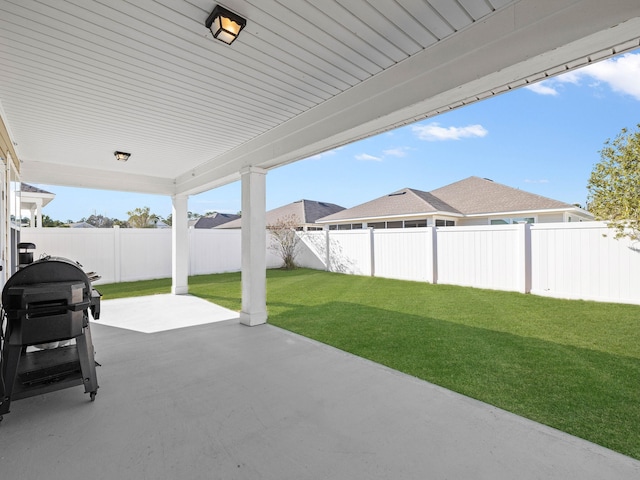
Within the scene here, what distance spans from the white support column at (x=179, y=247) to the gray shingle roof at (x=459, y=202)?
9.20 meters

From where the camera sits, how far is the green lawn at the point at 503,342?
2.59 meters

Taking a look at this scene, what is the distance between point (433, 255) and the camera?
9203 mm

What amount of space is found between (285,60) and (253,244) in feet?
10.3

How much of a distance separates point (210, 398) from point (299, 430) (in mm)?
1004

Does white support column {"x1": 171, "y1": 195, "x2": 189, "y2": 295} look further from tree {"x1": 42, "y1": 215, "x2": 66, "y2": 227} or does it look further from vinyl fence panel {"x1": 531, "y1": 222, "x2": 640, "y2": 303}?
tree {"x1": 42, "y1": 215, "x2": 66, "y2": 227}

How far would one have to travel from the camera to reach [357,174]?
28266 millimetres

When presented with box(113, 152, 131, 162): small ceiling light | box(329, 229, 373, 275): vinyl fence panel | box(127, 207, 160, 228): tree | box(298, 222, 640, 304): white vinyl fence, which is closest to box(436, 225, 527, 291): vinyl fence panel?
box(298, 222, 640, 304): white vinyl fence

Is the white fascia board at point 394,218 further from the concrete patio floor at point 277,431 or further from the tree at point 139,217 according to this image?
the tree at point 139,217

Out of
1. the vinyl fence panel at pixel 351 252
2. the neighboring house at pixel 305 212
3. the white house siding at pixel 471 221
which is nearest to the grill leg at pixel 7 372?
the vinyl fence panel at pixel 351 252

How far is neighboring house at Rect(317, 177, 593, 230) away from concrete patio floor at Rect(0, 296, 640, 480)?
11085 millimetres

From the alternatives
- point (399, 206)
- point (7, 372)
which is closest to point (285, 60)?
point (7, 372)

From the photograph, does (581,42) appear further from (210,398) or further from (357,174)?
(357,174)

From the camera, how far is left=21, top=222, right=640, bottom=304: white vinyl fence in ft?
20.7

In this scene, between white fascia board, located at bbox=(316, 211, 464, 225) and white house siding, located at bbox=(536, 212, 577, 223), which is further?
white fascia board, located at bbox=(316, 211, 464, 225)
